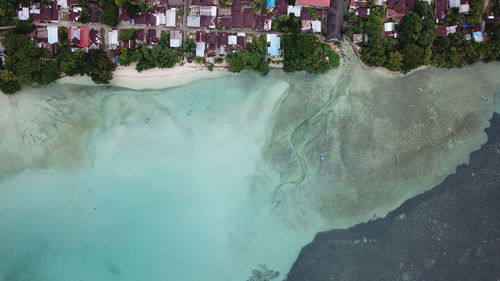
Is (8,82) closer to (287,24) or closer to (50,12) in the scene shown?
(50,12)

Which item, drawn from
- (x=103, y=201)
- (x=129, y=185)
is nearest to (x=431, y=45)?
(x=129, y=185)

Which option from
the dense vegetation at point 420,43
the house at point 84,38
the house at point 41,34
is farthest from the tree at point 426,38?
the house at point 41,34

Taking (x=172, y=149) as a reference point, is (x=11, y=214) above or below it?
below

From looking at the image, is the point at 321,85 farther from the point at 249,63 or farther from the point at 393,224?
the point at 393,224

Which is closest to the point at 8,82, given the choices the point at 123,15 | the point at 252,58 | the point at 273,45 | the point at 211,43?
the point at 123,15

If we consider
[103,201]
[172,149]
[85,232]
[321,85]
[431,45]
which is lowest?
[85,232]

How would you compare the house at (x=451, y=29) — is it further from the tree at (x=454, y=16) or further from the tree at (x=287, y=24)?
the tree at (x=287, y=24)
